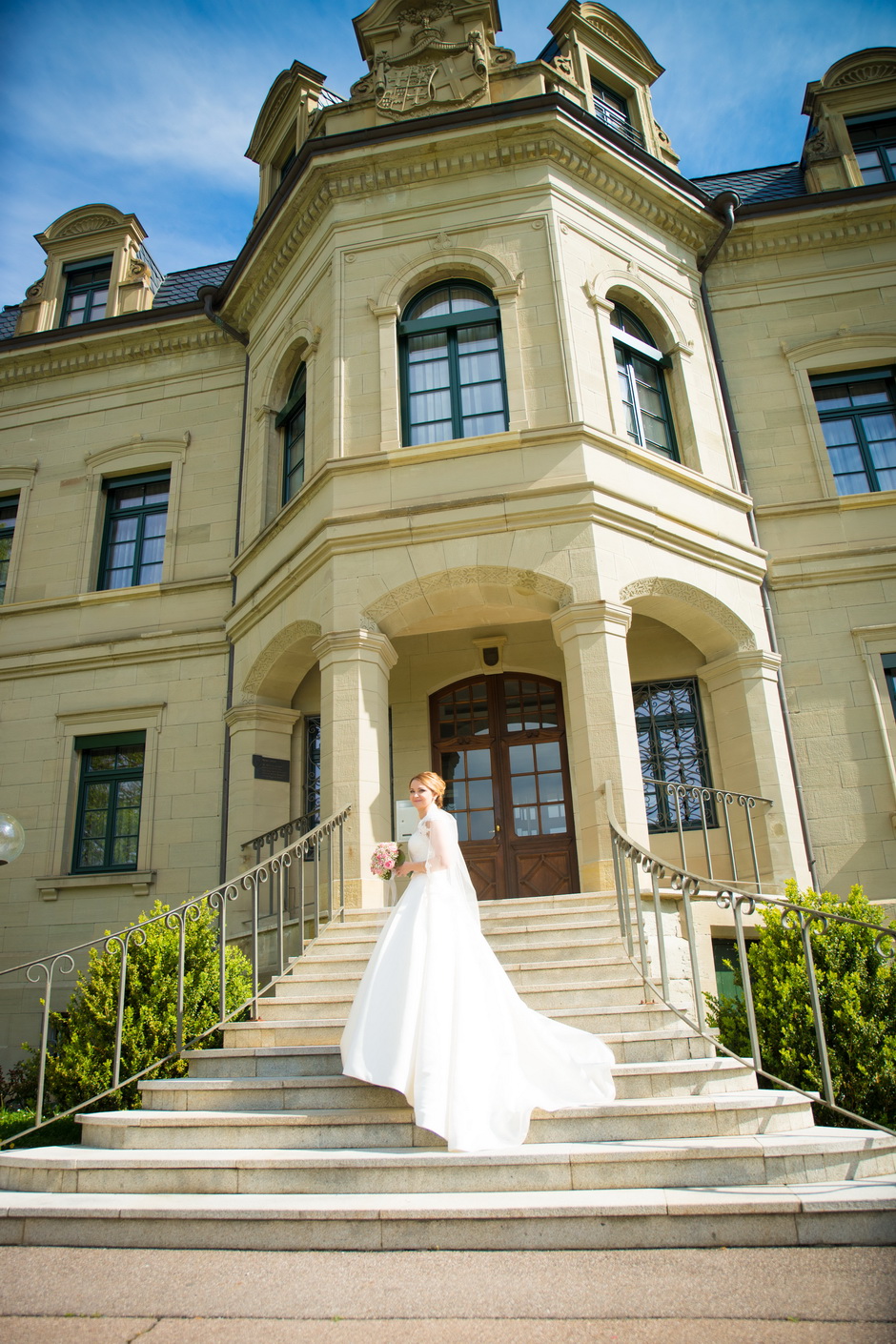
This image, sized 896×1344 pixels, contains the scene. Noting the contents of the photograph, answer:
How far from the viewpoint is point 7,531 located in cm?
1364

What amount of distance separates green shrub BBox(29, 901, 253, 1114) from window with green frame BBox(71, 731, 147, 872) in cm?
431

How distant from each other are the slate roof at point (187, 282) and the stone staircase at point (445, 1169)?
12974 mm

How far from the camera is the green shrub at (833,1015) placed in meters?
5.43

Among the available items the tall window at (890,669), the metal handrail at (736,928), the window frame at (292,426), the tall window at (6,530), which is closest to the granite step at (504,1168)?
the metal handrail at (736,928)

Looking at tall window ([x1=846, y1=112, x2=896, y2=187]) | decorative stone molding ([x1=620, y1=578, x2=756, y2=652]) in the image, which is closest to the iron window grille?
decorative stone molding ([x1=620, y1=578, x2=756, y2=652])

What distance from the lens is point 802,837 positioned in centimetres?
923

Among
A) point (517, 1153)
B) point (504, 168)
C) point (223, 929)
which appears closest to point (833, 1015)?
point (517, 1153)

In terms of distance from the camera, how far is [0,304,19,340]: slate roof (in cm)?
1542

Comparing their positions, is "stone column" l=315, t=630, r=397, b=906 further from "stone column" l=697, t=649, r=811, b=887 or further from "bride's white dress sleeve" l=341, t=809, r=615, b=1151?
"stone column" l=697, t=649, r=811, b=887

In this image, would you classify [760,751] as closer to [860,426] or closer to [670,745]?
[670,745]

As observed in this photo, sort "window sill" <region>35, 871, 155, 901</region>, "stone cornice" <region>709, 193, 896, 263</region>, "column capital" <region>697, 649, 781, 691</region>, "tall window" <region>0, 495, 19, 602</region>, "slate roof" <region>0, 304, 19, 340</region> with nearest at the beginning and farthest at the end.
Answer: "column capital" <region>697, 649, 781, 691</region> → "window sill" <region>35, 871, 155, 901</region> → "stone cornice" <region>709, 193, 896, 263</region> → "tall window" <region>0, 495, 19, 602</region> → "slate roof" <region>0, 304, 19, 340</region>

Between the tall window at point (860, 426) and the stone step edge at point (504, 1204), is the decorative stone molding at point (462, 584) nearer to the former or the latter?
the tall window at point (860, 426)

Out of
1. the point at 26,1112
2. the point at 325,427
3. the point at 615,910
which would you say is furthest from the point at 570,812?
the point at 26,1112

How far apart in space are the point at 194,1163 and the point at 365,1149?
2.72 feet
